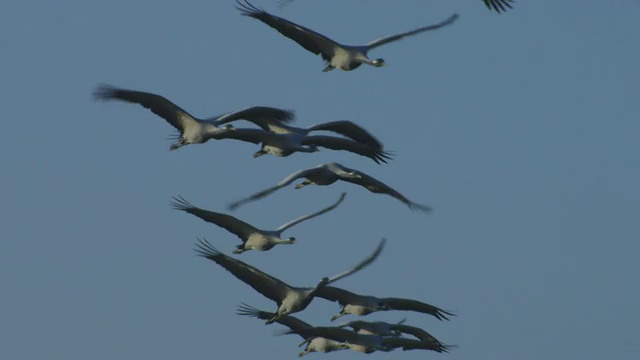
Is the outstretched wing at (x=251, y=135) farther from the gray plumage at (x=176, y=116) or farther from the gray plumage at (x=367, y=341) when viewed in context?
the gray plumage at (x=367, y=341)

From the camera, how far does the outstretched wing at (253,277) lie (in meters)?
50.6

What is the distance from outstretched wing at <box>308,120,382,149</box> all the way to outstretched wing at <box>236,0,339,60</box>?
2.72 metres

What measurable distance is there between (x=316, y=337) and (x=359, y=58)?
7778 mm

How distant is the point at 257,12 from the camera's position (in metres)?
48.2

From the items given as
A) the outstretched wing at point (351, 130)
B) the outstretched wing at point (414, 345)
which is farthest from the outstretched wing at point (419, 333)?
the outstretched wing at point (351, 130)

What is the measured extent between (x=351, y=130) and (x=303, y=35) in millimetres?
3933

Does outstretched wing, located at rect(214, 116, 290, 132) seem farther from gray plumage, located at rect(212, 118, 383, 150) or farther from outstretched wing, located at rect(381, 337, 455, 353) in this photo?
outstretched wing, located at rect(381, 337, 455, 353)

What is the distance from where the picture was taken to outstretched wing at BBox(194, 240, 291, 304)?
166 feet

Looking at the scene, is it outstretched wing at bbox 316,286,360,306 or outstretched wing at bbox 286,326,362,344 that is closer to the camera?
outstretched wing at bbox 286,326,362,344

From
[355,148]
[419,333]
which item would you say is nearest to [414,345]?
[419,333]

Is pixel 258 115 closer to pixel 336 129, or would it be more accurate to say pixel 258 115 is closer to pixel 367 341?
pixel 336 129

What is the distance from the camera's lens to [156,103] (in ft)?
163

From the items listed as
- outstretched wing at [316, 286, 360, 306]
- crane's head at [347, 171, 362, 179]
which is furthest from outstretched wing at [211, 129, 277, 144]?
outstretched wing at [316, 286, 360, 306]

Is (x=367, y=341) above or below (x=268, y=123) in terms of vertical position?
below
